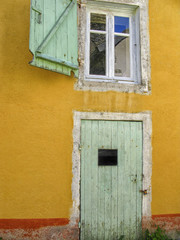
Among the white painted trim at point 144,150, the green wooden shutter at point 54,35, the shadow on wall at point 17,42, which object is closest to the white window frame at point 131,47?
the green wooden shutter at point 54,35

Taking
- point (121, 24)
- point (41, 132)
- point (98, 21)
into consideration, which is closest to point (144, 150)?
point (41, 132)

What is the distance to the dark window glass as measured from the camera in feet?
12.3

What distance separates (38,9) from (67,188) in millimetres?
3043

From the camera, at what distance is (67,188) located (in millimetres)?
3586

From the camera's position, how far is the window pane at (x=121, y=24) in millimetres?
4195

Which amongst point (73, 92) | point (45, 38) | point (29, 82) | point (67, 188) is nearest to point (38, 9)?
point (45, 38)

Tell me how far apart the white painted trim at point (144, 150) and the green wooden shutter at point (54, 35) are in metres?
0.87

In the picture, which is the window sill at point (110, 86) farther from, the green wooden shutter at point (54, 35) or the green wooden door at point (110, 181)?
the green wooden door at point (110, 181)

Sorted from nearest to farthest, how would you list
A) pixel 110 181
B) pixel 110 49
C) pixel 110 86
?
pixel 110 181, pixel 110 86, pixel 110 49

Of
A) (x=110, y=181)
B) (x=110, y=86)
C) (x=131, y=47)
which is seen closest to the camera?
(x=110, y=181)

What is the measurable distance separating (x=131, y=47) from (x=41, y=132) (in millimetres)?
2475

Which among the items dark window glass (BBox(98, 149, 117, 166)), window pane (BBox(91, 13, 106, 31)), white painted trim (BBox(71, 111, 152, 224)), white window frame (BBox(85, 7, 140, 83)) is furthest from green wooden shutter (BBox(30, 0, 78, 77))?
dark window glass (BBox(98, 149, 117, 166))

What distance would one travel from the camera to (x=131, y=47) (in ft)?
13.7

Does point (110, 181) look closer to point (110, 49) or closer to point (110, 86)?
point (110, 86)
